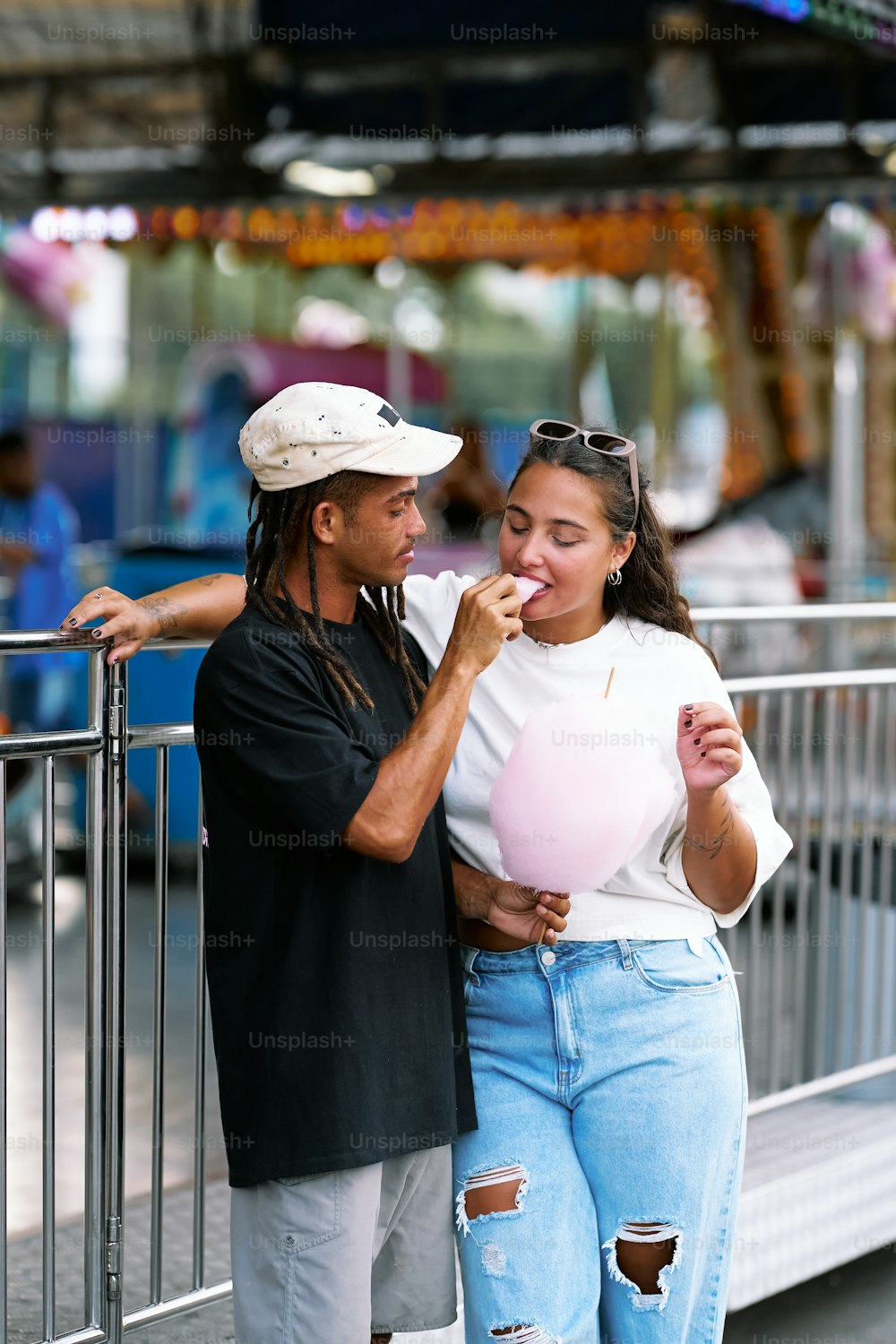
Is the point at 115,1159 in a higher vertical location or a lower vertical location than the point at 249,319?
lower

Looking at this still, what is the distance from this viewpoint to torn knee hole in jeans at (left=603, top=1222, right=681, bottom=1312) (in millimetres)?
2158

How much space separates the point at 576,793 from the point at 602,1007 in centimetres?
35

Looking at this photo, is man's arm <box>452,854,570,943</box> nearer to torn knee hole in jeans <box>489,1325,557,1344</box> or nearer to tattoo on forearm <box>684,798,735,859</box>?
tattoo on forearm <box>684,798,735,859</box>

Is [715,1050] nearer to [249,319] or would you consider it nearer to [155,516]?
[155,516]

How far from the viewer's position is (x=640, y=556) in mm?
2330

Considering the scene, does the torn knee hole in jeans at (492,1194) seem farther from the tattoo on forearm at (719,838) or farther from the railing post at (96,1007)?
the railing post at (96,1007)

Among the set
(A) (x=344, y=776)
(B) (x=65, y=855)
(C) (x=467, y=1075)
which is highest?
(A) (x=344, y=776)

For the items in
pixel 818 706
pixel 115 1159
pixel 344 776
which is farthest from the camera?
pixel 818 706

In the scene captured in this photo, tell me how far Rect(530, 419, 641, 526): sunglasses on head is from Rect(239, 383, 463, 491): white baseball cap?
0.25m

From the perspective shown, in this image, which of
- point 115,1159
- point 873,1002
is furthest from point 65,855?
point 115,1159

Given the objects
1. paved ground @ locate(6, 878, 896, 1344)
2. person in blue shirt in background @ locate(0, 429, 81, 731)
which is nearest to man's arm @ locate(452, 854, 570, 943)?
paved ground @ locate(6, 878, 896, 1344)

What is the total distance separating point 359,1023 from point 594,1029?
37 centimetres

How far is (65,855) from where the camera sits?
7.45 meters

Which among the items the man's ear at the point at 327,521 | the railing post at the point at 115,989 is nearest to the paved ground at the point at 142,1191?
the railing post at the point at 115,989
